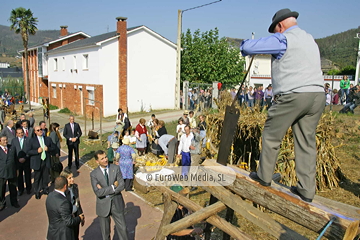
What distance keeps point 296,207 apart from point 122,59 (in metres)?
21.2

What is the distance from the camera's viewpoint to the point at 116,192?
212 inches

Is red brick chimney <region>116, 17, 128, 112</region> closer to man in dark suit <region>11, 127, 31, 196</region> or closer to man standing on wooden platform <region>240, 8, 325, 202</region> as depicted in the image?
man in dark suit <region>11, 127, 31, 196</region>

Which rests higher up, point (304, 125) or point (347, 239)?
point (304, 125)

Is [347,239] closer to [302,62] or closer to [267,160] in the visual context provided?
[267,160]

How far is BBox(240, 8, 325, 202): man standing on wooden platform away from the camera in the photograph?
2930mm

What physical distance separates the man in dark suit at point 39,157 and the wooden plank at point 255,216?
612cm

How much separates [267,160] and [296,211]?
0.58 metres

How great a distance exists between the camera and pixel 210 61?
28.0 meters

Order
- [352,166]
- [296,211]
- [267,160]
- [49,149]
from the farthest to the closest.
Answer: [352,166] → [49,149] → [267,160] → [296,211]

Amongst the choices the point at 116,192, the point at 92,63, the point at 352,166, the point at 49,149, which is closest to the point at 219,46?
the point at 92,63

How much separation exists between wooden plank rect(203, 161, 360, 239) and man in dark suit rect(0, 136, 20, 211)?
20.4 feet

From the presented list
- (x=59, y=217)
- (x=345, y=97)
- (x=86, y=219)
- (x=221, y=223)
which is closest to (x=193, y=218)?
(x=221, y=223)

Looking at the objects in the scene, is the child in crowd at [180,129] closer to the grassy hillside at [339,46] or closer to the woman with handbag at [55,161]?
the woman with handbag at [55,161]

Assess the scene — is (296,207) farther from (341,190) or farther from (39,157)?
(39,157)
